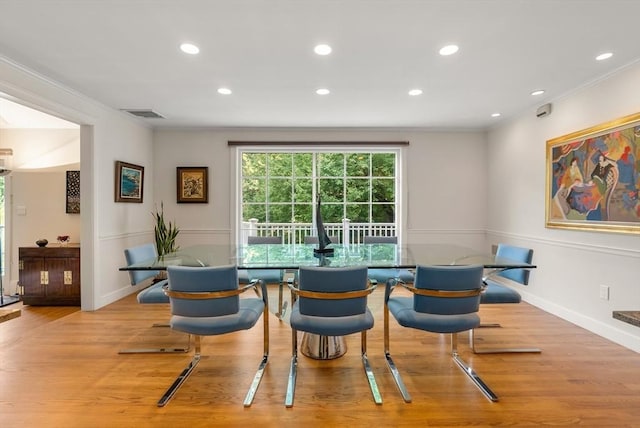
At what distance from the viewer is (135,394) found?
2107 millimetres

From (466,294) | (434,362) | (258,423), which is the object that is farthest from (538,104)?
(258,423)

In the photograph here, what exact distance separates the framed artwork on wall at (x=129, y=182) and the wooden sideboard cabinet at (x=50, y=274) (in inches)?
32.8

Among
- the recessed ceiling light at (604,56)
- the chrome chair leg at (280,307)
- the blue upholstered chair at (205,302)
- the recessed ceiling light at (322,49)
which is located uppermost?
the recessed ceiling light at (604,56)

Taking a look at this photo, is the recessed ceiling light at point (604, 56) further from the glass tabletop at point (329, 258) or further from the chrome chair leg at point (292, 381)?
the chrome chair leg at point (292, 381)

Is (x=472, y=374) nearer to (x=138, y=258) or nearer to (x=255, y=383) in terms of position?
(x=255, y=383)

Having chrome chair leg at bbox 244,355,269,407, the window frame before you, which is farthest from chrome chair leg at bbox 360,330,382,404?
the window frame

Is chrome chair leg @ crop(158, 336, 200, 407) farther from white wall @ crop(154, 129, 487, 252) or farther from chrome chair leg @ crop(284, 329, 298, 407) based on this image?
white wall @ crop(154, 129, 487, 252)

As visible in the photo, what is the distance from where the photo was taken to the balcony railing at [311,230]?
211 inches

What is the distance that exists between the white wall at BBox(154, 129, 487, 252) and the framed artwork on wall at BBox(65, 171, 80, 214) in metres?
1.02

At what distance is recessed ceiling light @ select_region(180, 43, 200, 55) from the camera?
2.43 meters

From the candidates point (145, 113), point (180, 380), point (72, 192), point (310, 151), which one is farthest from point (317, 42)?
point (72, 192)

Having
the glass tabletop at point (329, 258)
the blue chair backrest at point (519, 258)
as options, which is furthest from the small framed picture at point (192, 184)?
the blue chair backrest at point (519, 258)

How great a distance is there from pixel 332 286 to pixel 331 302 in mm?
113

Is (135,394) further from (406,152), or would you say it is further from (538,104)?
(538,104)
